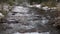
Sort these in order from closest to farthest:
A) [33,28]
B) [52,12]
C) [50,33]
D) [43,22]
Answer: [50,33] → [33,28] → [43,22] → [52,12]

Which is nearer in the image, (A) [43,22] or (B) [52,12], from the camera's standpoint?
(A) [43,22]

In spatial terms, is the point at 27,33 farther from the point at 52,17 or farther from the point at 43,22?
the point at 52,17

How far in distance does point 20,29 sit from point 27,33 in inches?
4.4

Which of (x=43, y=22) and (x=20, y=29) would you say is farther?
(x=43, y=22)

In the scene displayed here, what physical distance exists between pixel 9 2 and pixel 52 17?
21.6 inches

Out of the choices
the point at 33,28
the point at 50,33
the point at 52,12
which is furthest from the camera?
the point at 52,12

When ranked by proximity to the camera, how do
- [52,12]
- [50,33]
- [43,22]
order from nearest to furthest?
[50,33] → [43,22] → [52,12]

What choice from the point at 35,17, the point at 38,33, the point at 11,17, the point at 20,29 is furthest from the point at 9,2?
the point at 38,33

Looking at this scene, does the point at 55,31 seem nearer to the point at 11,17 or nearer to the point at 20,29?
the point at 20,29

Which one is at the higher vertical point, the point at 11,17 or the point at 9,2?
the point at 9,2

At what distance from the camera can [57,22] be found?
5.63 feet

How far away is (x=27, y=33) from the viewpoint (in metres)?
1.55

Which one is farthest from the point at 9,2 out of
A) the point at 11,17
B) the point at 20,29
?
the point at 20,29

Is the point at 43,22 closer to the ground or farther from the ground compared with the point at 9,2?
closer to the ground
